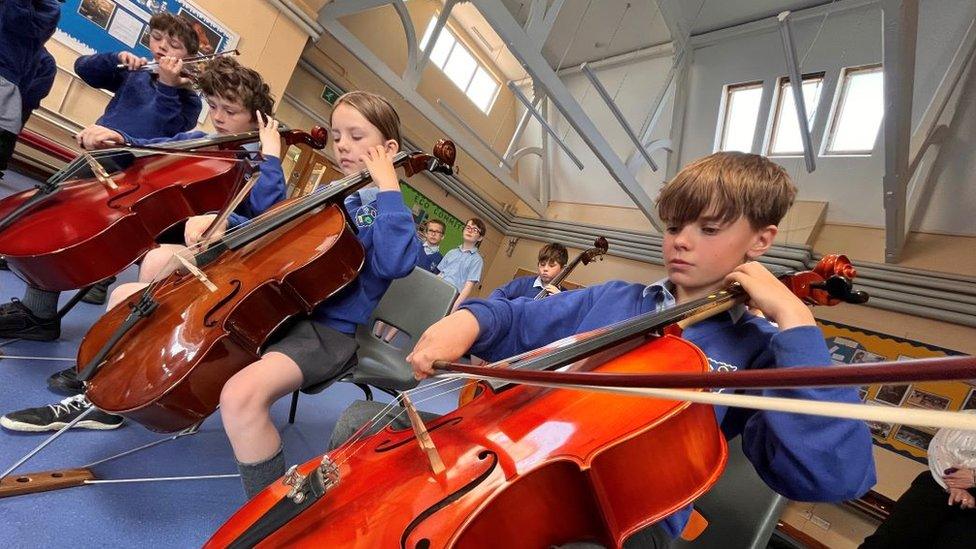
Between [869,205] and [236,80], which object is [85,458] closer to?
[236,80]

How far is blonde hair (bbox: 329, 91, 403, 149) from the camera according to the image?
1.48m

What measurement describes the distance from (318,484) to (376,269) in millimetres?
826

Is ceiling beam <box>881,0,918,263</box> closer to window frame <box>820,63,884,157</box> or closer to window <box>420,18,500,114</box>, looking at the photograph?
window frame <box>820,63,884,157</box>

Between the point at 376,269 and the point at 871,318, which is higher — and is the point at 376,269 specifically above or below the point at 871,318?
below

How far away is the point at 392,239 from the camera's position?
4.22 ft

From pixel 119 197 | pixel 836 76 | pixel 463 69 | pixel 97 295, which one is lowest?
pixel 97 295

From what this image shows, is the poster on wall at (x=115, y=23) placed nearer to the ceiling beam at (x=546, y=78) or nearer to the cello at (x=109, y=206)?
the ceiling beam at (x=546, y=78)

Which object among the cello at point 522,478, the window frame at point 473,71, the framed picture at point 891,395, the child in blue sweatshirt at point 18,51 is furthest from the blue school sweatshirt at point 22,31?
the framed picture at point 891,395

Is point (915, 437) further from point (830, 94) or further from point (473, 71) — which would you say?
point (473, 71)

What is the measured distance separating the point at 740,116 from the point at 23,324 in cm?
538

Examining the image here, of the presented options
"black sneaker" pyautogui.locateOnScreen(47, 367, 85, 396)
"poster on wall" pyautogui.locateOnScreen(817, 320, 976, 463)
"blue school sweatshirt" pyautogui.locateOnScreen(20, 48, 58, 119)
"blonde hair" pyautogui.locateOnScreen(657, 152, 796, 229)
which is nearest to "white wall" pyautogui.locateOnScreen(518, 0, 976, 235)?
"poster on wall" pyautogui.locateOnScreen(817, 320, 976, 463)

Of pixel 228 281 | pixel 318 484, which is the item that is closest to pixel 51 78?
pixel 228 281

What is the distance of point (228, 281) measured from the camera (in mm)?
1139

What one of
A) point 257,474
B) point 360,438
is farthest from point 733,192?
point 257,474
